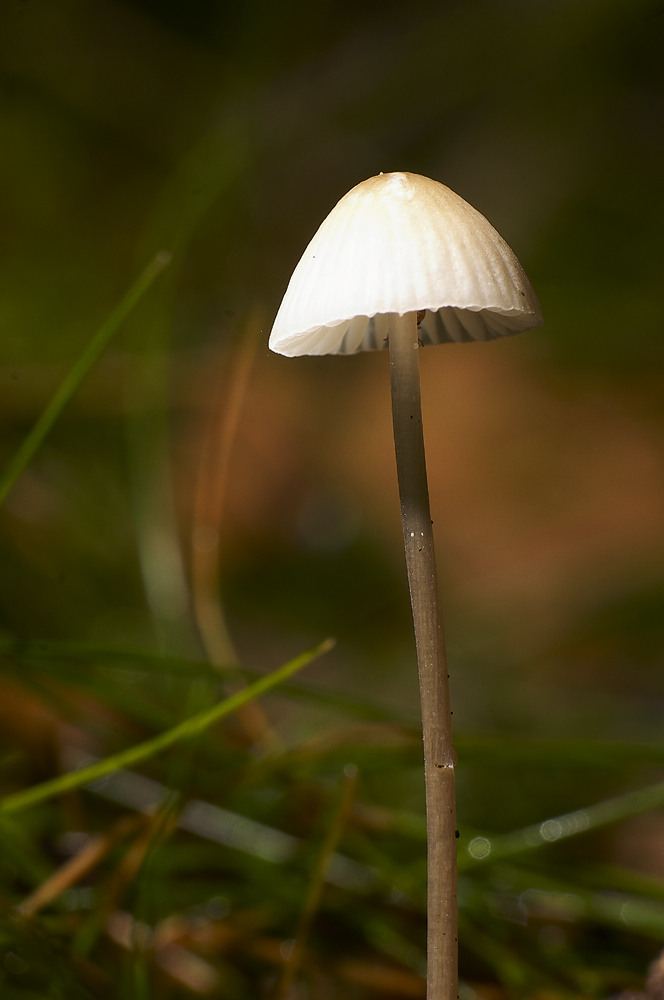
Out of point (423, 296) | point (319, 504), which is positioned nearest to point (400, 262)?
point (423, 296)

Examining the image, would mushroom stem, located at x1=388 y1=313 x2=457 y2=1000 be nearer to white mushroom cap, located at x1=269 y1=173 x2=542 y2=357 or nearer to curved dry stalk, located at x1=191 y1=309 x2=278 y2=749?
white mushroom cap, located at x1=269 y1=173 x2=542 y2=357

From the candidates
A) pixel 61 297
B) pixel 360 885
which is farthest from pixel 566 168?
pixel 360 885

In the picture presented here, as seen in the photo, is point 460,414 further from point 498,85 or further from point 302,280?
point 302,280

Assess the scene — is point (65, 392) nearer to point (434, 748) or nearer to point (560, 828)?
point (434, 748)

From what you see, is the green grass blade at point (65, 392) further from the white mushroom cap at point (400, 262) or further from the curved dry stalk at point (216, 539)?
→ the white mushroom cap at point (400, 262)

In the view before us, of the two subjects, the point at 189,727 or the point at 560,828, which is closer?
the point at 189,727

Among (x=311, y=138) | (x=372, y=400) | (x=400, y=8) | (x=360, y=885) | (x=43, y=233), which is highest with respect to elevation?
(x=400, y=8)
